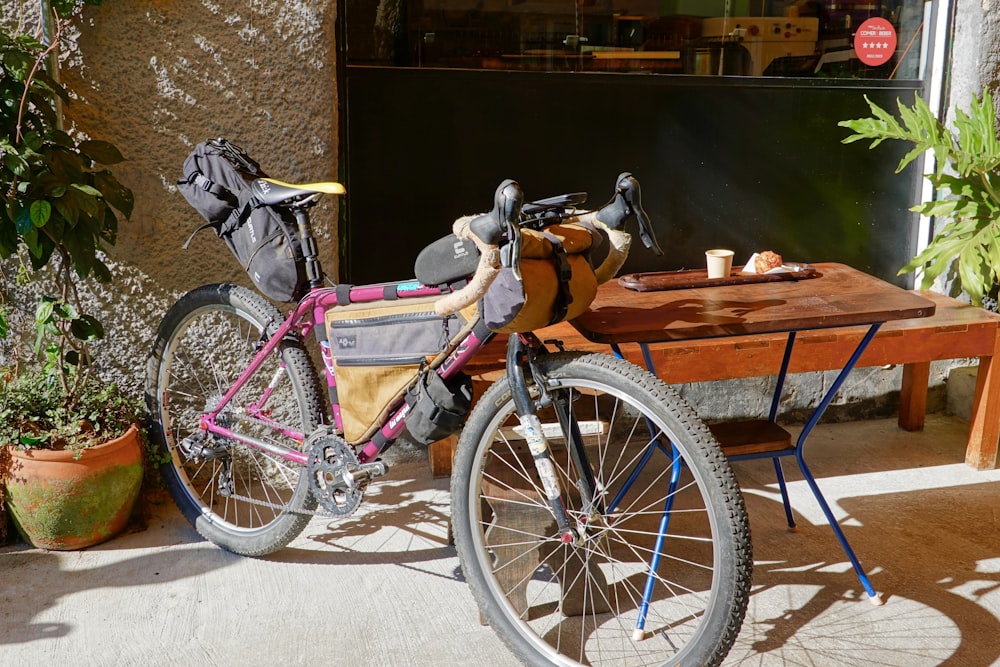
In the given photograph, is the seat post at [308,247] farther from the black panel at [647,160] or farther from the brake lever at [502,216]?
the black panel at [647,160]

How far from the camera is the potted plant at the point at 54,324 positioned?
10.5 feet

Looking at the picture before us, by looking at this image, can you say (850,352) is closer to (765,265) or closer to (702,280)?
(765,265)

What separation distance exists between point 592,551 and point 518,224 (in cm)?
92

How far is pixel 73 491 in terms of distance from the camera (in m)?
3.38

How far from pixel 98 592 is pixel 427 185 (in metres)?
1.91

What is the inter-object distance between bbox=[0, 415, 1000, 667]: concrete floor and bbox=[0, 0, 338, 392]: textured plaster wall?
837mm

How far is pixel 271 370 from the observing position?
12.9ft

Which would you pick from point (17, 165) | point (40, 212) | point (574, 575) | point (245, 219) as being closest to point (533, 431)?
point (574, 575)

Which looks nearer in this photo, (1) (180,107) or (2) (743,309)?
(2) (743,309)

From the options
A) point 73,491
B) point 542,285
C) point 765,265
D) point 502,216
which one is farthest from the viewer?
point 765,265

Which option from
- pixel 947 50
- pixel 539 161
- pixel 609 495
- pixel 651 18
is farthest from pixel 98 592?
pixel 947 50

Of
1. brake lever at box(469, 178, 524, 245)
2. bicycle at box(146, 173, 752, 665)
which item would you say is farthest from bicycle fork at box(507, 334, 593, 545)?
brake lever at box(469, 178, 524, 245)

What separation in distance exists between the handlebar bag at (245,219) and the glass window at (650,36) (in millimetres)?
854

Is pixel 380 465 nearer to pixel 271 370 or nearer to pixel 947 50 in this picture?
pixel 271 370
